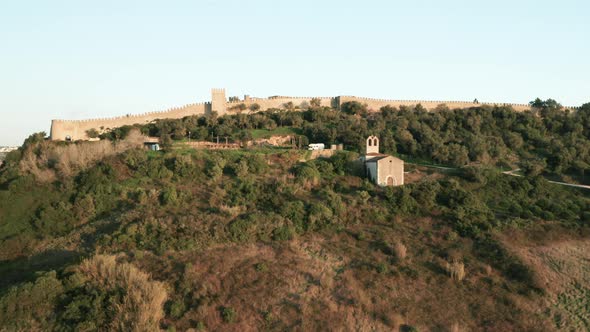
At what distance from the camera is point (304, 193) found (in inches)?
958

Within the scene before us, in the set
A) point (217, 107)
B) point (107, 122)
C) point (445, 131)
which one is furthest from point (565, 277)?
point (107, 122)

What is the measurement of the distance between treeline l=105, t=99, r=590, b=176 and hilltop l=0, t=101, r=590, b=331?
142cm

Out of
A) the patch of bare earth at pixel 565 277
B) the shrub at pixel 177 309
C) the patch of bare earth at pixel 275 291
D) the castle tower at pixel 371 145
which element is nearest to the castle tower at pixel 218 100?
the castle tower at pixel 371 145

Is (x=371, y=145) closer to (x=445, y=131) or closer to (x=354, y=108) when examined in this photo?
(x=445, y=131)

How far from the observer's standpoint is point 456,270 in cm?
1767

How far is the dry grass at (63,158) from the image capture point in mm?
26438

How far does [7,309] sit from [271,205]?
1143cm

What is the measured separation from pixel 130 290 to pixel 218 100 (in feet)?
102

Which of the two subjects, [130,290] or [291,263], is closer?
[130,290]

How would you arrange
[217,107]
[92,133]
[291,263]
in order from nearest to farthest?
[291,263] → [92,133] → [217,107]

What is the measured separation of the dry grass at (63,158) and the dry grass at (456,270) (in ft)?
67.0

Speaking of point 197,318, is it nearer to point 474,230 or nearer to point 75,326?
point 75,326

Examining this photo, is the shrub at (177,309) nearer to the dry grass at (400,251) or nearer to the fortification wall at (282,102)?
the dry grass at (400,251)

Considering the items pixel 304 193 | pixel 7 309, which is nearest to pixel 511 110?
pixel 304 193
